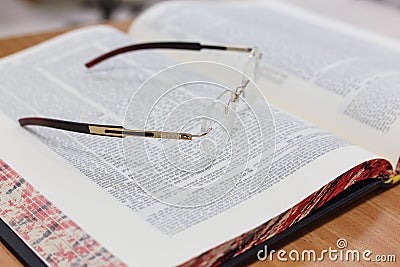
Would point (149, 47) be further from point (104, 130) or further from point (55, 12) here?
point (55, 12)

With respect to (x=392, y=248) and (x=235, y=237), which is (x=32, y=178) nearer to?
(x=235, y=237)

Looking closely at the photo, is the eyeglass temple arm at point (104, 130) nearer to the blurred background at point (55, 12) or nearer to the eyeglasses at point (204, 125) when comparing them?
the eyeglasses at point (204, 125)

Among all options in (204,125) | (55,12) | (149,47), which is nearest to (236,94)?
(204,125)

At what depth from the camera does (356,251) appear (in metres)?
0.63

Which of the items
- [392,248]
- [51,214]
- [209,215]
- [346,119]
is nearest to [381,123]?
[346,119]

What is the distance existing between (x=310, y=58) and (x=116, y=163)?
0.35 m

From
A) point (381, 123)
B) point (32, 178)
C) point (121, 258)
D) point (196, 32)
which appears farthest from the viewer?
point (196, 32)

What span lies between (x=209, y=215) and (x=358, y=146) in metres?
0.22

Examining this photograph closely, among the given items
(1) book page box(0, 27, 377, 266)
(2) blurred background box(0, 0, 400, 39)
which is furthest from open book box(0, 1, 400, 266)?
(2) blurred background box(0, 0, 400, 39)

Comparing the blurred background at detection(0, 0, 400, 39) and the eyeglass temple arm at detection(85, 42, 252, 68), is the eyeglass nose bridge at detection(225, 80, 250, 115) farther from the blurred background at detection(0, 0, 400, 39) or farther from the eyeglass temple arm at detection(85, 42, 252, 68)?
the blurred background at detection(0, 0, 400, 39)

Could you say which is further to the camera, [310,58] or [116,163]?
[310,58]

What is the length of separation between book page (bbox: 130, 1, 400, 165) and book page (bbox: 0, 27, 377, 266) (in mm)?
60

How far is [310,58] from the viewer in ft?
2.96

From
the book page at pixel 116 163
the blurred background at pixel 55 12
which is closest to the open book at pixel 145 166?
the book page at pixel 116 163
